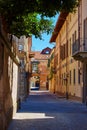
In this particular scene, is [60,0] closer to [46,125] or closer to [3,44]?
[3,44]

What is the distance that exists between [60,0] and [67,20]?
3199 centimetres

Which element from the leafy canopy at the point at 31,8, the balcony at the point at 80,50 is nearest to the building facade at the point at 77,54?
the balcony at the point at 80,50

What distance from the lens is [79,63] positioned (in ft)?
109

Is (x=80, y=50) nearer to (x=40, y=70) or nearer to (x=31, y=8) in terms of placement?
(x=31, y=8)

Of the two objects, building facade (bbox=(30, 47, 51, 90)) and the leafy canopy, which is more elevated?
building facade (bbox=(30, 47, 51, 90))

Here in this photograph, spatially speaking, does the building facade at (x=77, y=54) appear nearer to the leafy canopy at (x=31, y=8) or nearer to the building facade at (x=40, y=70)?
the leafy canopy at (x=31, y=8)

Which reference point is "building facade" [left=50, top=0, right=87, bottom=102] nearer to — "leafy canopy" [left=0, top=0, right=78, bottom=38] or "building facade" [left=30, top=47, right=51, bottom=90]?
"leafy canopy" [left=0, top=0, right=78, bottom=38]

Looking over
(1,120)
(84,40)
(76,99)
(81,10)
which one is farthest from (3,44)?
(76,99)

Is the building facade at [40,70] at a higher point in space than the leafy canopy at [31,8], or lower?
higher

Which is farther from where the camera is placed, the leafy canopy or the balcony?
the balcony

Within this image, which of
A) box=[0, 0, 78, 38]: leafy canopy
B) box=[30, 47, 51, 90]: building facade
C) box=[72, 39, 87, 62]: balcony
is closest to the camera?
box=[0, 0, 78, 38]: leafy canopy

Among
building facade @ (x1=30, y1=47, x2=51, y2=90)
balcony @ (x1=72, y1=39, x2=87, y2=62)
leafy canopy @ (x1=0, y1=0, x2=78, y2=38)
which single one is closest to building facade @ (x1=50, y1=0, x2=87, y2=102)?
balcony @ (x1=72, y1=39, x2=87, y2=62)

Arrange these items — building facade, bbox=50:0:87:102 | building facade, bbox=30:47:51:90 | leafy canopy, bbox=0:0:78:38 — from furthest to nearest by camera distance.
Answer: building facade, bbox=30:47:51:90 → building facade, bbox=50:0:87:102 → leafy canopy, bbox=0:0:78:38

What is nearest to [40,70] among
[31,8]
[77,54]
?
[77,54]
